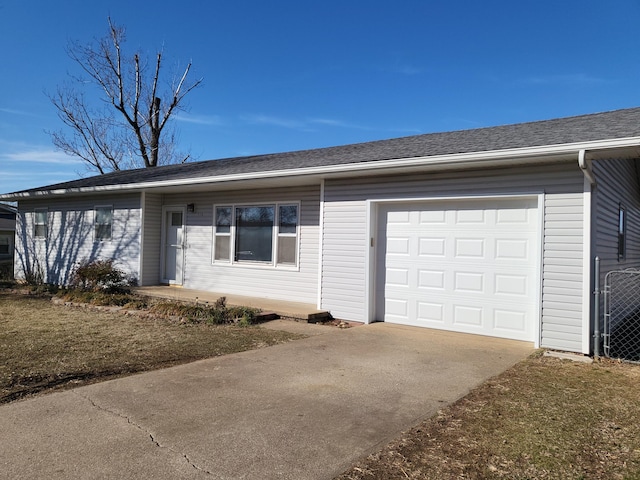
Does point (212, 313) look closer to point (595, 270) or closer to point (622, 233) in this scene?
point (595, 270)

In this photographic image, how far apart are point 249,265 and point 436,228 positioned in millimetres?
5022

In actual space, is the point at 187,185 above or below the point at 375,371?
above

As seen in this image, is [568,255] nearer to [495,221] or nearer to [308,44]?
[495,221]

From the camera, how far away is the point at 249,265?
10.8m

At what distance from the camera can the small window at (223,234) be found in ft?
37.3

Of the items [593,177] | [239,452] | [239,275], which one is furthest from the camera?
[239,275]

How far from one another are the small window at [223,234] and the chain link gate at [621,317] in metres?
8.17

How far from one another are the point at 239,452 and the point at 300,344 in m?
3.46

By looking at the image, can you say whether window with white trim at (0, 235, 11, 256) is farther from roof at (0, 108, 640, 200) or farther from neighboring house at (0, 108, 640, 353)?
roof at (0, 108, 640, 200)

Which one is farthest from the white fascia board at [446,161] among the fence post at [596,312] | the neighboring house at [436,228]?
the fence post at [596,312]

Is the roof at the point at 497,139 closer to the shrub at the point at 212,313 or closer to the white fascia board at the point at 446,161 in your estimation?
the white fascia board at the point at 446,161

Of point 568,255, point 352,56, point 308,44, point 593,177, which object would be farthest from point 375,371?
point 308,44

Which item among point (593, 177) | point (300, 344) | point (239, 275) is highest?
point (593, 177)

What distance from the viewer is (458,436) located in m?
3.33
